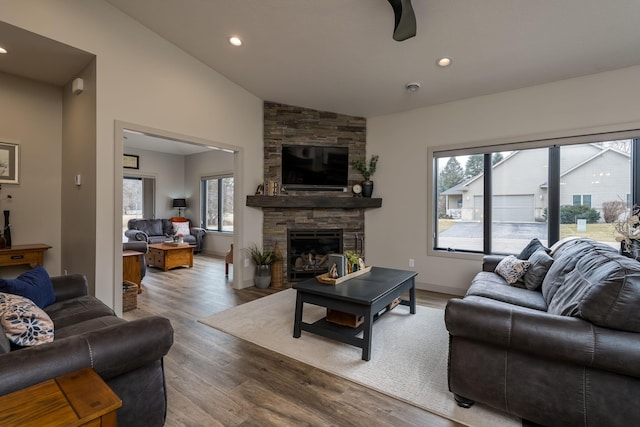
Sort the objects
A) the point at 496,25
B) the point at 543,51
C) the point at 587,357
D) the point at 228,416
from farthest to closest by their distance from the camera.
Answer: the point at 543,51
the point at 496,25
the point at 228,416
the point at 587,357

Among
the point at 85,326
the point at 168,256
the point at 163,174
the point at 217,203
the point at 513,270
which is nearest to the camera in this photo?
the point at 85,326

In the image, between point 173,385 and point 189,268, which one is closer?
point 173,385

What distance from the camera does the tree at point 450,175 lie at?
452 cm

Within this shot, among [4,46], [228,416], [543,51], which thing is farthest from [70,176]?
[543,51]

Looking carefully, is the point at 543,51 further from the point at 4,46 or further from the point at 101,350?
the point at 4,46

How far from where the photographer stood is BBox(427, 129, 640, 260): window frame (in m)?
3.38

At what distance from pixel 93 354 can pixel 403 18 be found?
3.01 m

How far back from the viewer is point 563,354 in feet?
5.20

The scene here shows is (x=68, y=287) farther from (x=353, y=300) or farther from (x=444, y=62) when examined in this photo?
(x=444, y=62)

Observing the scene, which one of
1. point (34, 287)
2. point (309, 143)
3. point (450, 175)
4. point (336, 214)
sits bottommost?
point (34, 287)

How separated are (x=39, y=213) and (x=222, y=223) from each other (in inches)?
172

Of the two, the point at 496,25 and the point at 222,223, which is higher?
the point at 496,25

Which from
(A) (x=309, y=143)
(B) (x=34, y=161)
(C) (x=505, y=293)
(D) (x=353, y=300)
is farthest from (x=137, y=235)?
(C) (x=505, y=293)

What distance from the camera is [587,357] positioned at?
1.54 metres
